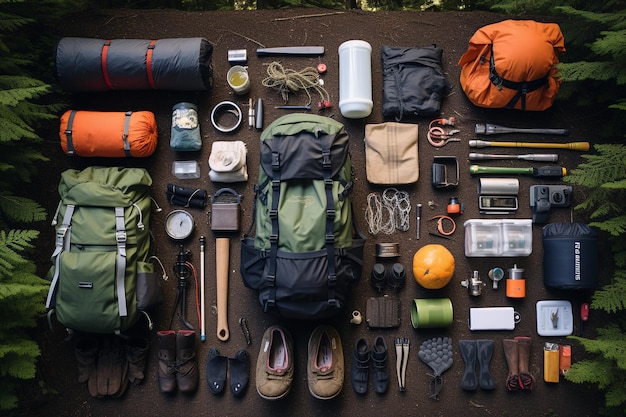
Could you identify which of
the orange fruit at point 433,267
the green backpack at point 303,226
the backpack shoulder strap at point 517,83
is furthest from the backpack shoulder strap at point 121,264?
the backpack shoulder strap at point 517,83

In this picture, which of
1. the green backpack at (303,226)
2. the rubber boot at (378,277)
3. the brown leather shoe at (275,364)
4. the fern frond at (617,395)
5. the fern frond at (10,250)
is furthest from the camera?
the rubber boot at (378,277)

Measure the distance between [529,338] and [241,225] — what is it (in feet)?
7.32

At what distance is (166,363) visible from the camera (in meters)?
3.42

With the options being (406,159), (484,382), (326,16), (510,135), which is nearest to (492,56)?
(510,135)

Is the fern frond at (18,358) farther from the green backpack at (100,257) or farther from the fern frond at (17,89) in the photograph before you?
the fern frond at (17,89)

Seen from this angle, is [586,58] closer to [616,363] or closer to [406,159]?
[406,159]

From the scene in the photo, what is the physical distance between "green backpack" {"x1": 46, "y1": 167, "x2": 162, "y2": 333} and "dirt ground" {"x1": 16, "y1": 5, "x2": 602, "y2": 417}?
11.0 inches

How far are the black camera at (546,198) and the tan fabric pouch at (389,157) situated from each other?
0.87m

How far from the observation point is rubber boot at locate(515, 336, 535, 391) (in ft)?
11.3

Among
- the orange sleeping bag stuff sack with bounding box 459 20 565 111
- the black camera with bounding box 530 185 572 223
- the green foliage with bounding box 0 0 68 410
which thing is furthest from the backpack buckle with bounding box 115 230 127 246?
the black camera with bounding box 530 185 572 223

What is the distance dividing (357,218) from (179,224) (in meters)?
1.30

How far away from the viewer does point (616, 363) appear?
3074 millimetres

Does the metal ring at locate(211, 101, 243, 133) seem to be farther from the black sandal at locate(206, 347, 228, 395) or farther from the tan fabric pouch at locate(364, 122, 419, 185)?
the black sandal at locate(206, 347, 228, 395)

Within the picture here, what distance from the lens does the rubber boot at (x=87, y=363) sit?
11.2ft
